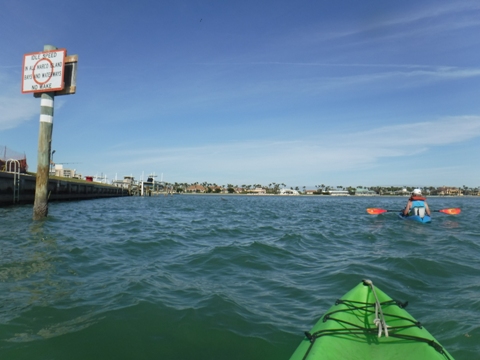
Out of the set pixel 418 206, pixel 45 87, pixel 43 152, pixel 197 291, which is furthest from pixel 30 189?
pixel 418 206

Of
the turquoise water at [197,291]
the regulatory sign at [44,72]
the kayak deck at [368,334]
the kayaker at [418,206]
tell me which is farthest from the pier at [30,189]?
the kayaker at [418,206]

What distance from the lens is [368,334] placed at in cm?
368

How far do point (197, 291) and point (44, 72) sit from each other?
43.8 feet

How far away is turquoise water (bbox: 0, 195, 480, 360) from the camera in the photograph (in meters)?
4.19

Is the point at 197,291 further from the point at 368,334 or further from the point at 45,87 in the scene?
the point at 45,87

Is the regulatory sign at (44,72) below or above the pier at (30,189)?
above

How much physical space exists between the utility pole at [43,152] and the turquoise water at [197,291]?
3.22m

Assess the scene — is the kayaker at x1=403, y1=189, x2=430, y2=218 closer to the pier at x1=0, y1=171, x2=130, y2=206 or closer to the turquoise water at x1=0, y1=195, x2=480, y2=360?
the turquoise water at x1=0, y1=195, x2=480, y2=360

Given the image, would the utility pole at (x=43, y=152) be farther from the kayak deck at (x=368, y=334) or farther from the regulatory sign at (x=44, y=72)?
the kayak deck at (x=368, y=334)

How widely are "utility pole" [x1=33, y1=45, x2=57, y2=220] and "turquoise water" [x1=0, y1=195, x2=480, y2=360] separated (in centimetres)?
322

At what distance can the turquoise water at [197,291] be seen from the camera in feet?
13.8

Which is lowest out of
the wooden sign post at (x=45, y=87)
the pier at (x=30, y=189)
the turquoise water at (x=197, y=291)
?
the turquoise water at (x=197, y=291)

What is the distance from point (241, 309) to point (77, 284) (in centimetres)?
309

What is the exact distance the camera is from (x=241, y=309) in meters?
5.35
